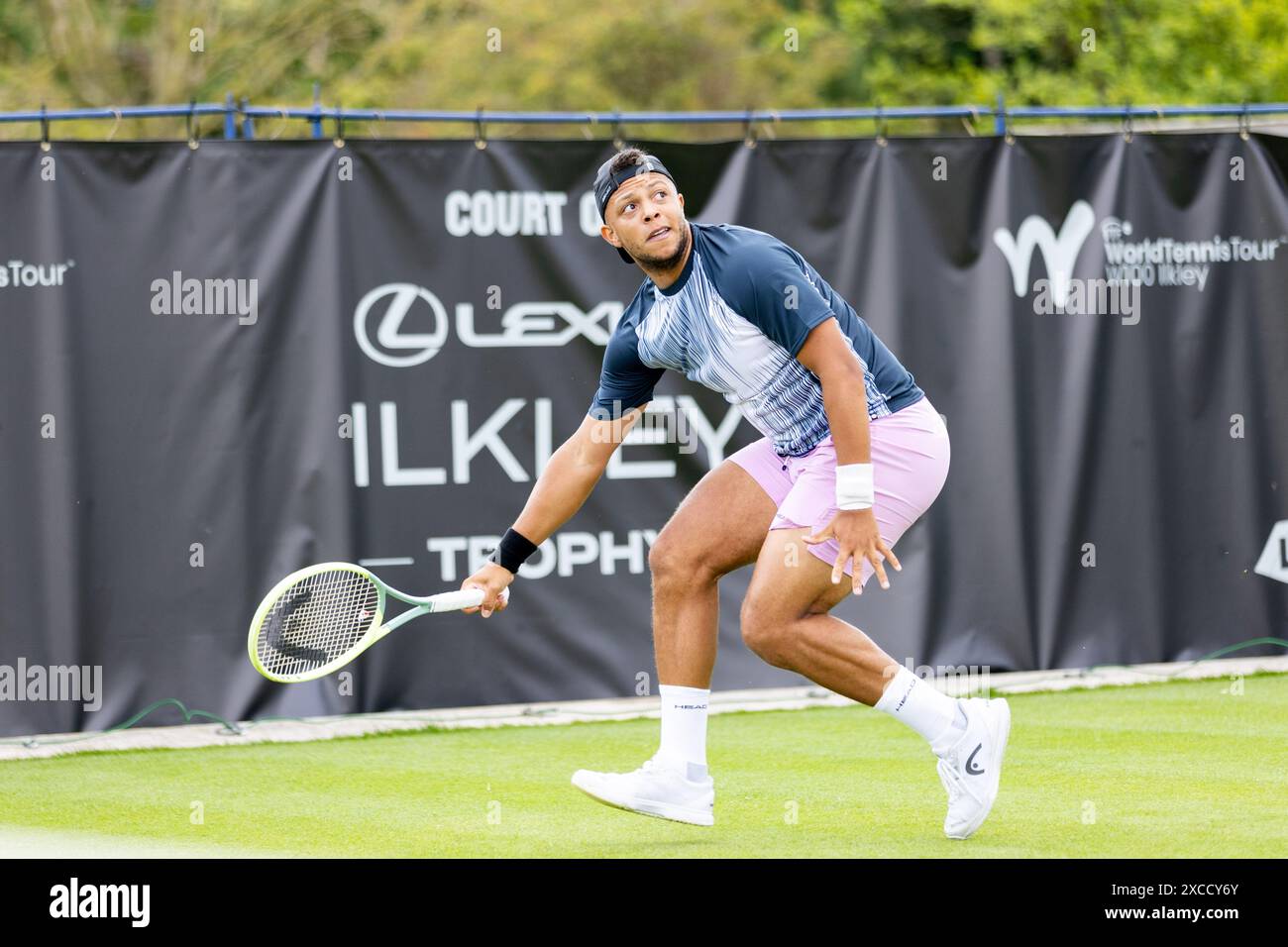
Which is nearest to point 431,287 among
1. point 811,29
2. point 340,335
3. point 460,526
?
point 340,335

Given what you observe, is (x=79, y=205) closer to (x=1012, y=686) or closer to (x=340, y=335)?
(x=340, y=335)

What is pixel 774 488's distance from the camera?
5.03m

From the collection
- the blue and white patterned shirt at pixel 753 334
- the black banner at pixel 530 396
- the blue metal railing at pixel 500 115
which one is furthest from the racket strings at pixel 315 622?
the blue metal railing at pixel 500 115

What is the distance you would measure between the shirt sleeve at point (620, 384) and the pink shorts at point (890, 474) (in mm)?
500

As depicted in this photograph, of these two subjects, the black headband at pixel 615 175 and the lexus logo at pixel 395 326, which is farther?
the lexus logo at pixel 395 326

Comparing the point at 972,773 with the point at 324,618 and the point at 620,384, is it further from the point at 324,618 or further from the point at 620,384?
the point at 324,618

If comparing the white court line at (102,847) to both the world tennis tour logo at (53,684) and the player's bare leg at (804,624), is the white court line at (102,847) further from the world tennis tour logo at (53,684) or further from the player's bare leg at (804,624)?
the world tennis tour logo at (53,684)

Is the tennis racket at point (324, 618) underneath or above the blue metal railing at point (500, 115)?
underneath

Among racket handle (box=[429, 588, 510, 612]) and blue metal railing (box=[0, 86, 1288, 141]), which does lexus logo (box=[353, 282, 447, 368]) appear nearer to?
blue metal railing (box=[0, 86, 1288, 141])

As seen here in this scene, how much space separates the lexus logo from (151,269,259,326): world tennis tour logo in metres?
0.43

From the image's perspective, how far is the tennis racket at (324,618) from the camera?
16.0ft

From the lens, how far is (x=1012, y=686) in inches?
308
